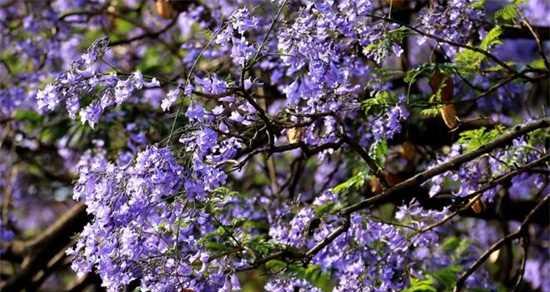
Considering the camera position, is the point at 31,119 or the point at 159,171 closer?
the point at 159,171

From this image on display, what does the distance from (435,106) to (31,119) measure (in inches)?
126

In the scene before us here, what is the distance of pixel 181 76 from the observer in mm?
6148

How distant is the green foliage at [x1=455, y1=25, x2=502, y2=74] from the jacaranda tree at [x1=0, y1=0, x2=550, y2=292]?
0.04 feet

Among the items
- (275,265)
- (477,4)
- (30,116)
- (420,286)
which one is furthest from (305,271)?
(30,116)

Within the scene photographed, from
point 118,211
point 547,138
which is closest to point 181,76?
point 547,138

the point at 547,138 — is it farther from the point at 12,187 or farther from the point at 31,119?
the point at 12,187

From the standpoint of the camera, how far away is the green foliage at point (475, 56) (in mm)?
4363

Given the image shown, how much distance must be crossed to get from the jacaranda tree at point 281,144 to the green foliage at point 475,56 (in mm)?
12

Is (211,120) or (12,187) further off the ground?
(211,120)

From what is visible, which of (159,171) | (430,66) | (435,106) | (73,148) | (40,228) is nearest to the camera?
(159,171)

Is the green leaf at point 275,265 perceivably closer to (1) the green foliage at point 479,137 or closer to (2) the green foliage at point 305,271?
(2) the green foliage at point 305,271

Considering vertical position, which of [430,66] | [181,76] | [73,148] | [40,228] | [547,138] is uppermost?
[430,66]

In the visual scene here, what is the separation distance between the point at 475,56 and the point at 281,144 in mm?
1224

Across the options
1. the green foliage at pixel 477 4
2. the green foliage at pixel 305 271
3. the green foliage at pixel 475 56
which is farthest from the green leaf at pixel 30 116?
the green foliage at pixel 477 4
